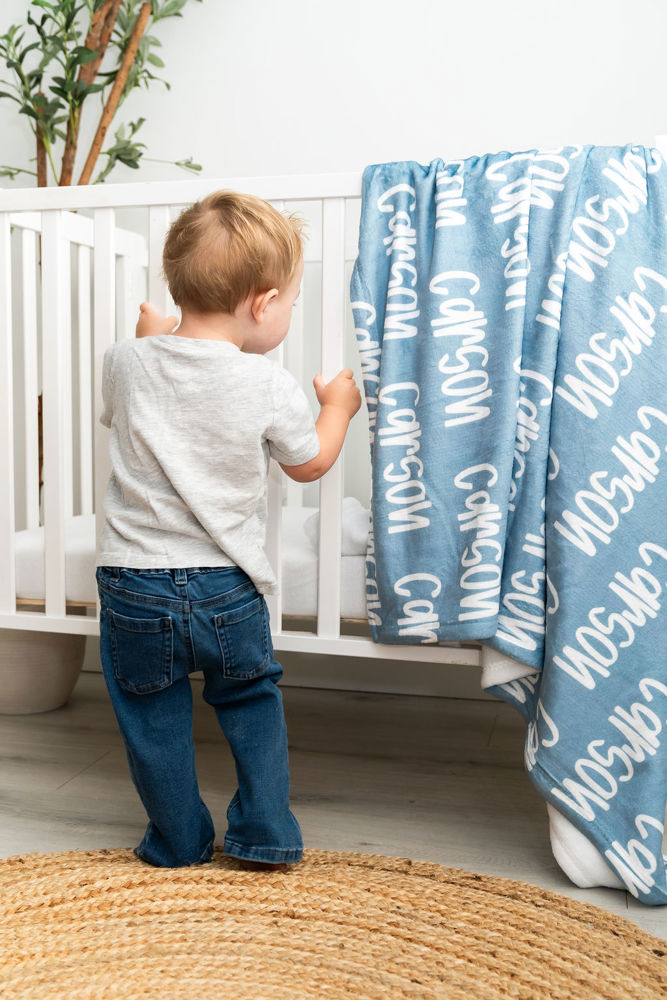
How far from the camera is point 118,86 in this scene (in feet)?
5.52

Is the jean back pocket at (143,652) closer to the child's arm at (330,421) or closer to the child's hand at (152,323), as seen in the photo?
the child's arm at (330,421)

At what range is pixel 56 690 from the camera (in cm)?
162

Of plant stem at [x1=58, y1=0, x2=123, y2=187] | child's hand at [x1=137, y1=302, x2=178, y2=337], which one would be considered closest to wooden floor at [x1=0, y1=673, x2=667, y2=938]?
child's hand at [x1=137, y1=302, x2=178, y2=337]

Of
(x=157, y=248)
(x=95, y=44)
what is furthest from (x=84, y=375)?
(x=95, y=44)

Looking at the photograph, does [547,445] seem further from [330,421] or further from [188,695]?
[188,695]

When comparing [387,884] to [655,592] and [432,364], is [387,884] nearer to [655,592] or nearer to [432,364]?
[655,592]

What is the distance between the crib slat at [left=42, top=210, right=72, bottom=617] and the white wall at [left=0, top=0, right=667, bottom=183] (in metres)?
0.77

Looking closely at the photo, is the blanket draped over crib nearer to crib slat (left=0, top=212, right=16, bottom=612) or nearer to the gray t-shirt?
the gray t-shirt

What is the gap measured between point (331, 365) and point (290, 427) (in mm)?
145

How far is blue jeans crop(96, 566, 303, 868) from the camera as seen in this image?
0.96m

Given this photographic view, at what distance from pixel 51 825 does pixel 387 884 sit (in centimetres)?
46

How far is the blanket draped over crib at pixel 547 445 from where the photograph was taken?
37.6 inches

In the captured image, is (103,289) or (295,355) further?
(295,355)

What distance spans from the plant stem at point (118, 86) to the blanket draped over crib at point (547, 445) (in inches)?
34.9
